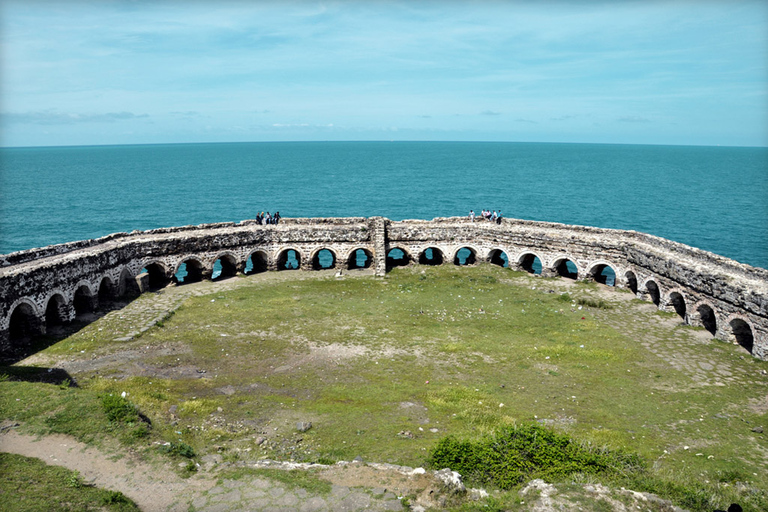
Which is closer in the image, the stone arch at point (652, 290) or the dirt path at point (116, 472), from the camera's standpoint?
the dirt path at point (116, 472)

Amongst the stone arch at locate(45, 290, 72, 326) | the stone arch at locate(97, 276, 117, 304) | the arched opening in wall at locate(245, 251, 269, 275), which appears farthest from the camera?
the arched opening in wall at locate(245, 251, 269, 275)

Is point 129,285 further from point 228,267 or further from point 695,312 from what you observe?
point 695,312

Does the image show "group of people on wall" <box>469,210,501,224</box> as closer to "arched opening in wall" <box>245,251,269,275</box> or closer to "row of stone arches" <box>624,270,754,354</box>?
"row of stone arches" <box>624,270,754,354</box>

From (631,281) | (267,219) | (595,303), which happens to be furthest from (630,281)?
(267,219)

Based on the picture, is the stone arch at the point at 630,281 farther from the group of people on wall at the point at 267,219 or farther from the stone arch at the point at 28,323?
the stone arch at the point at 28,323

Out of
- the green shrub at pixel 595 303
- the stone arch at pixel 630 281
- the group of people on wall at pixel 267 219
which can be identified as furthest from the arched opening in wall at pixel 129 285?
the stone arch at pixel 630 281

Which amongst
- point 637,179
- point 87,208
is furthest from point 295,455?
point 637,179

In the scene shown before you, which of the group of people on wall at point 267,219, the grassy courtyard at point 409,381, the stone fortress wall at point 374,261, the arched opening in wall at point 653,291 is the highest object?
the group of people on wall at point 267,219

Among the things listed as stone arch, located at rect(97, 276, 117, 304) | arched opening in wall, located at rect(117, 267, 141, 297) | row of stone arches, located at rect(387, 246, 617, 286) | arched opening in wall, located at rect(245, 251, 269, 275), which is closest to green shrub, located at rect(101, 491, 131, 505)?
stone arch, located at rect(97, 276, 117, 304)
